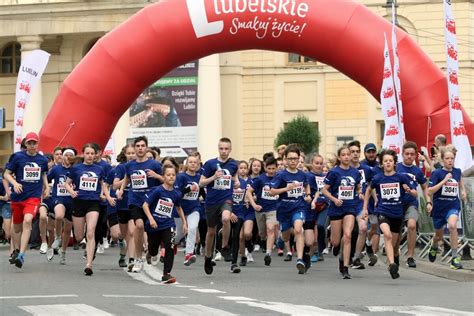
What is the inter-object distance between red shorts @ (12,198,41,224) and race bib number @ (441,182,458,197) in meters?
5.51

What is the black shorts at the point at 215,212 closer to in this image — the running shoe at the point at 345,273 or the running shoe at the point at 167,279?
the running shoe at the point at 345,273

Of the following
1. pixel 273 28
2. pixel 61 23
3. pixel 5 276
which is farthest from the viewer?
pixel 61 23

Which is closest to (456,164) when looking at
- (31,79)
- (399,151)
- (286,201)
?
(399,151)

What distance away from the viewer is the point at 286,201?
60.1 feet

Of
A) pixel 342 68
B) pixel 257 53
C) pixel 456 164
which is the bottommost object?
pixel 456 164

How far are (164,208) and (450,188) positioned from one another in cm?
422

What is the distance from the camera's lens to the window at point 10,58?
5466 centimetres

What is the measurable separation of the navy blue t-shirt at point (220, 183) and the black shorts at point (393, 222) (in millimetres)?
2192

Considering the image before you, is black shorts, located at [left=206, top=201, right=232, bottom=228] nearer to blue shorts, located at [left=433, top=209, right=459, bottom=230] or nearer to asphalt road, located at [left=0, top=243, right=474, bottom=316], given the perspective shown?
asphalt road, located at [left=0, top=243, right=474, bottom=316]

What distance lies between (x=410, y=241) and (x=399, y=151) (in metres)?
3.61

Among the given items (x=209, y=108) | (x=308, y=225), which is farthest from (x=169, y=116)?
(x=308, y=225)

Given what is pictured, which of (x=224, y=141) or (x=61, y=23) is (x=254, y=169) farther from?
(x=61, y=23)

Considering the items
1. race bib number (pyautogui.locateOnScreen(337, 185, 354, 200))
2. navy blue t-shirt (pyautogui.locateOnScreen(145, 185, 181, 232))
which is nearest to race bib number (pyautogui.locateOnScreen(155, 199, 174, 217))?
navy blue t-shirt (pyautogui.locateOnScreen(145, 185, 181, 232))

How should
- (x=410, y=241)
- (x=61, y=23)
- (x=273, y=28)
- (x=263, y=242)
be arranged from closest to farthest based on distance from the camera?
(x=410, y=241), (x=273, y=28), (x=263, y=242), (x=61, y=23)
